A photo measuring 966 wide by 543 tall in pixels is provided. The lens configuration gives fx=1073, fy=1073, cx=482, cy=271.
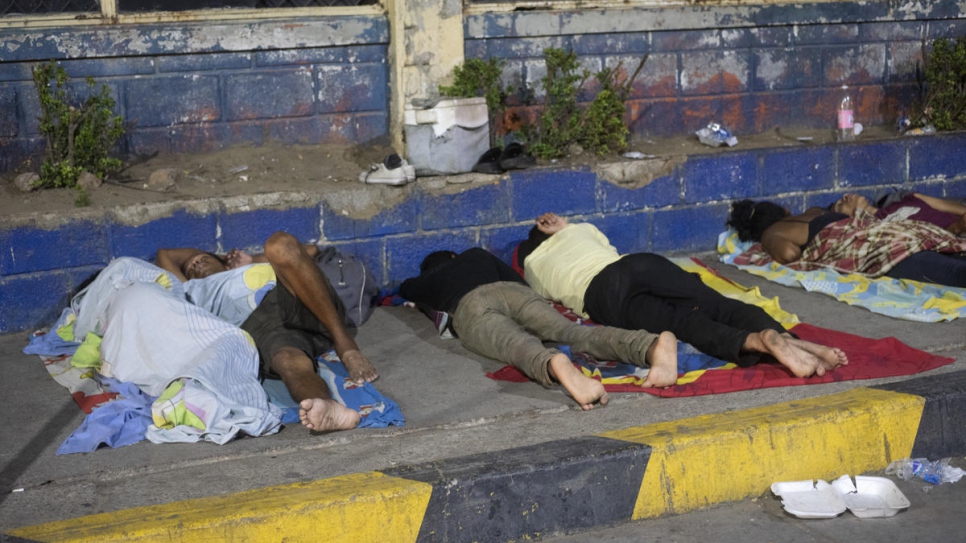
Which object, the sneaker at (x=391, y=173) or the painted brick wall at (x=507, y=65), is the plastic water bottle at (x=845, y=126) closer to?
the painted brick wall at (x=507, y=65)

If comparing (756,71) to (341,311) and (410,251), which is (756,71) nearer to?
(410,251)

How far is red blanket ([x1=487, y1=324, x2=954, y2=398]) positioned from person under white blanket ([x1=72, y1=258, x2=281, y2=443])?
1066 mm

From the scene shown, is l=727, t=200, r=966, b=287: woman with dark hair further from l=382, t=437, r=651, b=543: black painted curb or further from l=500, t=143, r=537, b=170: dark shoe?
l=382, t=437, r=651, b=543: black painted curb

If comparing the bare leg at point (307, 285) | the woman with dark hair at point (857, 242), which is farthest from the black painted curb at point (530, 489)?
the woman with dark hair at point (857, 242)

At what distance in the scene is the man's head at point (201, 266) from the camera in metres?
5.49

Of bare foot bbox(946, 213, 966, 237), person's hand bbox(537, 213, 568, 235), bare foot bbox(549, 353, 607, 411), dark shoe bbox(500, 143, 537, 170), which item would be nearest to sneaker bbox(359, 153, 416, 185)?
dark shoe bbox(500, 143, 537, 170)

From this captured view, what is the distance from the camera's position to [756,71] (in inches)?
298

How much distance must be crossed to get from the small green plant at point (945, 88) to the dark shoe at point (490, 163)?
342 cm

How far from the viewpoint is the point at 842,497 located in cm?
368

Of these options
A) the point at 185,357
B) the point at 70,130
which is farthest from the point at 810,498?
the point at 70,130

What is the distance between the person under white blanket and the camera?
400 cm

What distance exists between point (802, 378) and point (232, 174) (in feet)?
11.4

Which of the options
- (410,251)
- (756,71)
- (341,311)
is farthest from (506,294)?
(756,71)

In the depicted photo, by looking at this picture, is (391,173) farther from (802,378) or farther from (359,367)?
(802,378)
